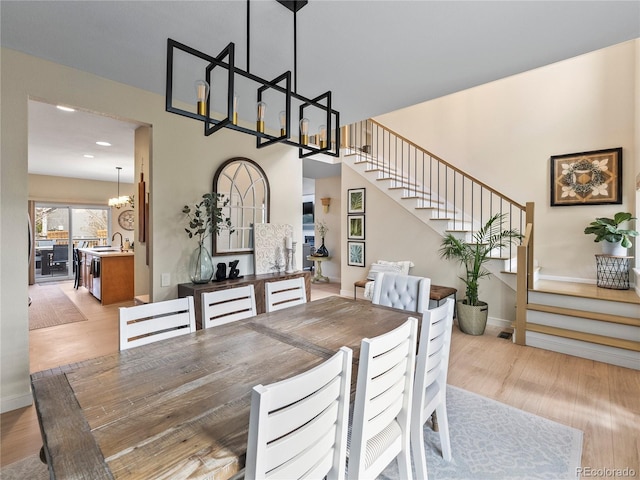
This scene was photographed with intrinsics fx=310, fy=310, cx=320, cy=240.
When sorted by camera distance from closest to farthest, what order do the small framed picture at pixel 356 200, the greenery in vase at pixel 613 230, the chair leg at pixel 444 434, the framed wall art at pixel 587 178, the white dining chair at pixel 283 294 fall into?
the chair leg at pixel 444 434 < the white dining chair at pixel 283 294 < the greenery in vase at pixel 613 230 < the framed wall art at pixel 587 178 < the small framed picture at pixel 356 200

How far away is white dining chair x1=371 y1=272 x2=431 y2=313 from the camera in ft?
8.48

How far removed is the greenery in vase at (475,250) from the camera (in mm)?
3967

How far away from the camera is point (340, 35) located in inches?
82.4

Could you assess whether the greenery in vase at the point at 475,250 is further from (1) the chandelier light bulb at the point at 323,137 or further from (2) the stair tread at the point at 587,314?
(1) the chandelier light bulb at the point at 323,137

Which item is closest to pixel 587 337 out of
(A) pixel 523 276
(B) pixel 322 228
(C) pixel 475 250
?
(A) pixel 523 276

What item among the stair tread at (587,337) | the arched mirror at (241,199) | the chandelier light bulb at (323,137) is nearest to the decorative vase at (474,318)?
the stair tread at (587,337)

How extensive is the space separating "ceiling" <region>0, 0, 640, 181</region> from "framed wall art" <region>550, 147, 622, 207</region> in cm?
252

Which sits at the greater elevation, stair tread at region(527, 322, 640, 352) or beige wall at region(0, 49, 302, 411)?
beige wall at region(0, 49, 302, 411)

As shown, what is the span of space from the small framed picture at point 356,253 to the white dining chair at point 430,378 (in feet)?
13.6

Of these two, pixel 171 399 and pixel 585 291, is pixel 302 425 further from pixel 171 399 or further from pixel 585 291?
pixel 585 291

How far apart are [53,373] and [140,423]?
2.04 feet

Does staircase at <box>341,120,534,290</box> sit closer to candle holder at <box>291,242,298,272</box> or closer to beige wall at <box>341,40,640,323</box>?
beige wall at <box>341,40,640,323</box>

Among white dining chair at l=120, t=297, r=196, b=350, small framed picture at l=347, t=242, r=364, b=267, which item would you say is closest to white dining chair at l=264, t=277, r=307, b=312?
white dining chair at l=120, t=297, r=196, b=350

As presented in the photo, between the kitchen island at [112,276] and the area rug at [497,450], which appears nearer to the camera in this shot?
the area rug at [497,450]
